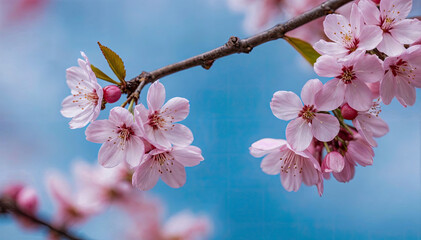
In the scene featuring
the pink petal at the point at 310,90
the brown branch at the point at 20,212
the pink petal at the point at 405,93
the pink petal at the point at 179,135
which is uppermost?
the pink petal at the point at 405,93

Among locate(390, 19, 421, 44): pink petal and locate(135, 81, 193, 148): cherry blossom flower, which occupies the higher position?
locate(390, 19, 421, 44): pink petal

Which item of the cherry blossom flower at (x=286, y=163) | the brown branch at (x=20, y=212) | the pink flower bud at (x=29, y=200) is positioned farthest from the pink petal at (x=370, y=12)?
the pink flower bud at (x=29, y=200)

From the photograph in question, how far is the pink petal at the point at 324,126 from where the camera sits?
28.9 inches

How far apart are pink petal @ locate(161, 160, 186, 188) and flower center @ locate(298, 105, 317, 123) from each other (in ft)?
1.01

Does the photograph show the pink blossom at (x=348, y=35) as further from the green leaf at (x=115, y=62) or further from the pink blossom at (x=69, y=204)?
the pink blossom at (x=69, y=204)

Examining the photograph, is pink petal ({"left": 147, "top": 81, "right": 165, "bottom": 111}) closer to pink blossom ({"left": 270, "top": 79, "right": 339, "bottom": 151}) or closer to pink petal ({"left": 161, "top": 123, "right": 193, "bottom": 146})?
pink petal ({"left": 161, "top": 123, "right": 193, "bottom": 146})

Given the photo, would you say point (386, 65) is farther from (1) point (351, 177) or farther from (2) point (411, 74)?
(1) point (351, 177)

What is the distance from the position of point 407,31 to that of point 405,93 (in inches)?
5.4

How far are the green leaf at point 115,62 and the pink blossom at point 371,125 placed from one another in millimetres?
544

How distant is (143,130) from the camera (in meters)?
0.68

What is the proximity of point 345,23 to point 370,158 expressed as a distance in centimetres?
31

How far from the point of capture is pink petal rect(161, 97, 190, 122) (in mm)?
767

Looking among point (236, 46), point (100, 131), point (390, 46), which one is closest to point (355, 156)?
point (390, 46)

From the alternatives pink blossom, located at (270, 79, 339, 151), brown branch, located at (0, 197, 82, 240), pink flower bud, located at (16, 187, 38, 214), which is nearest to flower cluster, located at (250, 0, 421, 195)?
pink blossom, located at (270, 79, 339, 151)
